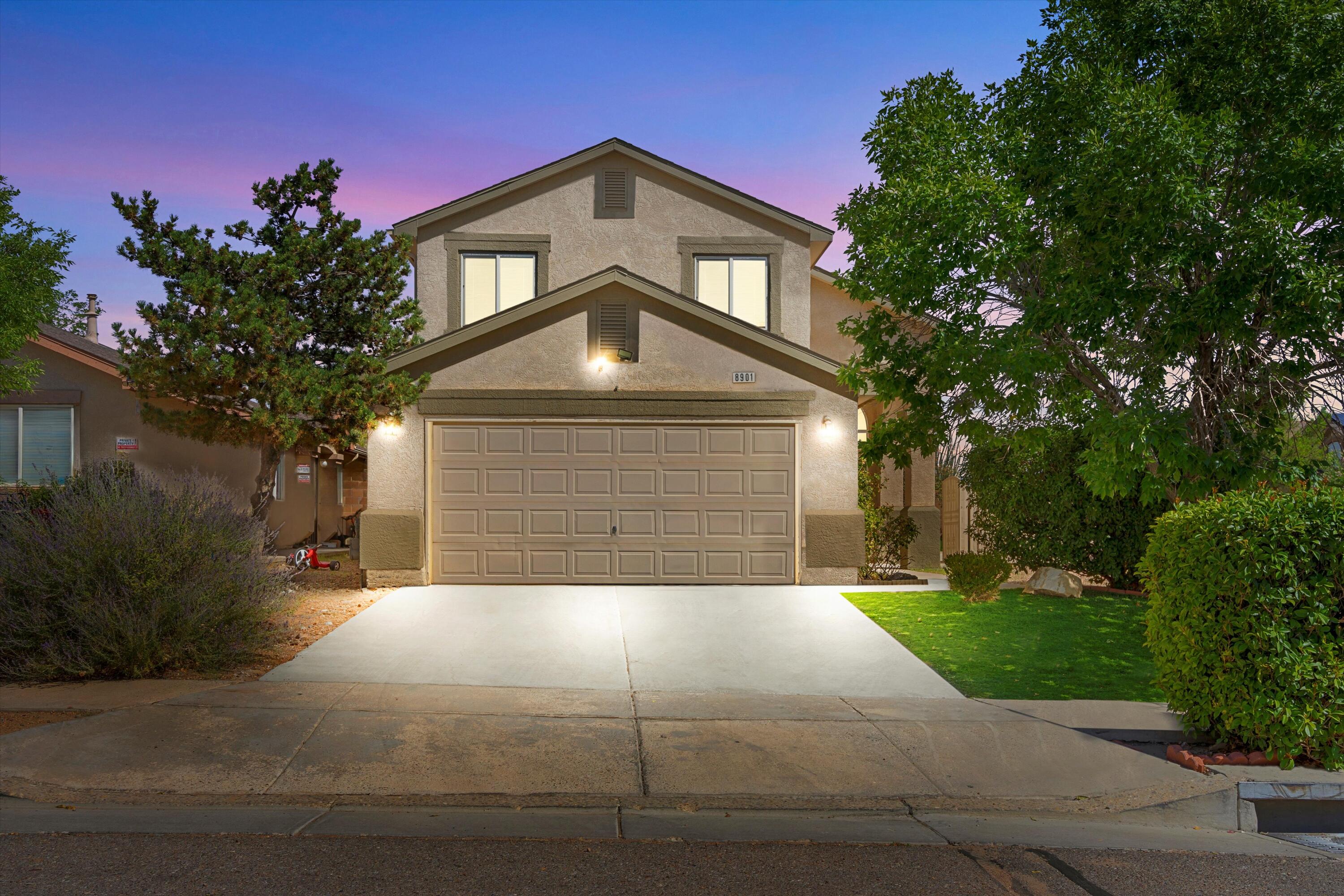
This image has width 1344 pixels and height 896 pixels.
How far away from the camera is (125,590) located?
872 cm

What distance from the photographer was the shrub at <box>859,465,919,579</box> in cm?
1666

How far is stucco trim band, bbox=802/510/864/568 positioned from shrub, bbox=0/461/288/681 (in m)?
7.86

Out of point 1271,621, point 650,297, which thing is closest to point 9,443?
point 650,297

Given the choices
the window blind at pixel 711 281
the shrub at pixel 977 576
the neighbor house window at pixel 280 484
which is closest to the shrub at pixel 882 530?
the shrub at pixel 977 576

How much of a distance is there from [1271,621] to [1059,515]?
8.61 m

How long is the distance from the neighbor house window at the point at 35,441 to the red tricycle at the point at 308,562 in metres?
5.36

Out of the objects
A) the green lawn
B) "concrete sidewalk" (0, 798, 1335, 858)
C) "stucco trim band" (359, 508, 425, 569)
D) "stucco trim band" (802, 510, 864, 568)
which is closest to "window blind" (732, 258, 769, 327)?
"stucco trim band" (802, 510, 864, 568)

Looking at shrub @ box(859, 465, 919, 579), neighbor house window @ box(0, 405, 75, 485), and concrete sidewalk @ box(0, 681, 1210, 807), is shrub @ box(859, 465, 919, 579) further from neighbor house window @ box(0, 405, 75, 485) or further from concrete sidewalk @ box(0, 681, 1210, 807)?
neighbor house window @ box(0, 405, 75, 485)

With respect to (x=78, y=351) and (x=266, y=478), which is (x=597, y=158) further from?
(x=78, y=351)

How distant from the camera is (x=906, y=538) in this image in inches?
677

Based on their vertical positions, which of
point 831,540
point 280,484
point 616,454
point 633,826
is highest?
point 616,454

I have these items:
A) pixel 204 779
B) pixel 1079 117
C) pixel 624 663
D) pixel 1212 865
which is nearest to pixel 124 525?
pixel 204 779

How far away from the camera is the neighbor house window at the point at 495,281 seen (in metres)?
17.6

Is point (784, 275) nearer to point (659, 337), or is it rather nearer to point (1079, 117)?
point (659, 337)
